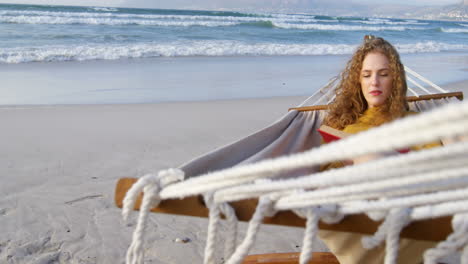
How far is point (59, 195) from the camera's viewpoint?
2.24 meters

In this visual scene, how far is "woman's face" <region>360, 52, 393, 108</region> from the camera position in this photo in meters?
1.82

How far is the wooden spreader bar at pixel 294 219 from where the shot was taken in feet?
2.41

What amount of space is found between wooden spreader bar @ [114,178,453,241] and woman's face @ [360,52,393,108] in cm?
116

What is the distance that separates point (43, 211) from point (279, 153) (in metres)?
1.26

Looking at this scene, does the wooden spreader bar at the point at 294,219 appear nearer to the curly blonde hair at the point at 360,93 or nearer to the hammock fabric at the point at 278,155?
the hammock fabric at the point at 278,155

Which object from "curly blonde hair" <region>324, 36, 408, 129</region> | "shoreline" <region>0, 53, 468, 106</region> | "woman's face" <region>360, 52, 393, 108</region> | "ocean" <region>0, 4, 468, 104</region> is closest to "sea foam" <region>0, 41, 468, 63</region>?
"ocean" <region>0, 4, 468, 104</region>

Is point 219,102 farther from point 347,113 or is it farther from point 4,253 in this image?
point 4,253

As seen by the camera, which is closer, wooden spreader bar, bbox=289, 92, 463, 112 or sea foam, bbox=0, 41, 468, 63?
wooden spreader bar, bbox=289, 92, 463, 112

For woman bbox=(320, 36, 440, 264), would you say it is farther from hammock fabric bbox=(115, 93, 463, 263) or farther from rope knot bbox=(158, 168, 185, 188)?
rope knot bbox=(158, 168, 185, 188)

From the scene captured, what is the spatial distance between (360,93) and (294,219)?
1.32m

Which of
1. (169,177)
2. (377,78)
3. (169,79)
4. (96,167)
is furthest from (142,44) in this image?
(169,177)

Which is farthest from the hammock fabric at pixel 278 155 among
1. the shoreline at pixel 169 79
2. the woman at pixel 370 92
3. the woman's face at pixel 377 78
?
the shoreline at pixel 169 79

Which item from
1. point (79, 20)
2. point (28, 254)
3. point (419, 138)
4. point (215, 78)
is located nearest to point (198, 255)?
point (28, 254)

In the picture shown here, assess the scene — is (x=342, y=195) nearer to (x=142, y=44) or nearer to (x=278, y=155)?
(x=278, y=155)
